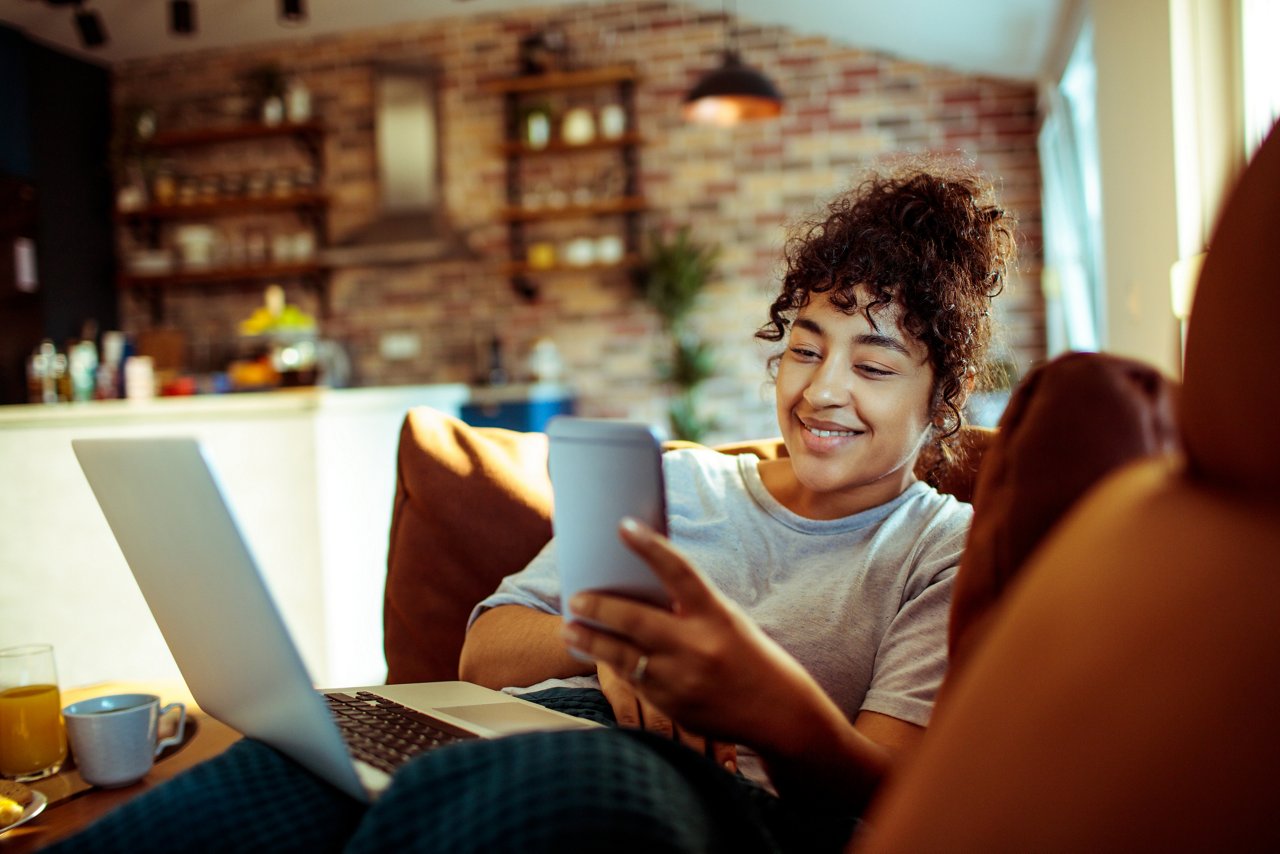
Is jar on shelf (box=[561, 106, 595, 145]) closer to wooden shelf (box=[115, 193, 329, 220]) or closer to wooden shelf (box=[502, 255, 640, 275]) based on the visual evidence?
wooden shelf (box=[502, 255, 640, 275])

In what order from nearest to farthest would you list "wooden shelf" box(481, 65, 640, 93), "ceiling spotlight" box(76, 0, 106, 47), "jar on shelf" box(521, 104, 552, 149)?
"ceiling spotlight" box(76, 0, 106, 47)
"wooden shelf" box(481, 65, 640, 93)
"jar on shelf" box(521, 104, 552, 149)

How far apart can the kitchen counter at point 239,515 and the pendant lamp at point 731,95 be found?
6.25 ft

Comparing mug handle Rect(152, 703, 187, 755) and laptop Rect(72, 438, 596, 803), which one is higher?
laptop Rect(72, 438, 596, 803)

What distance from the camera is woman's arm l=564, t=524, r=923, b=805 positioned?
29.8 inches

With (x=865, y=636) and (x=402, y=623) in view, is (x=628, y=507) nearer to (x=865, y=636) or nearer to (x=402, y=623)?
(x=865, y=636)

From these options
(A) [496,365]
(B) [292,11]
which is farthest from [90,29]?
A: (A) [496,365]

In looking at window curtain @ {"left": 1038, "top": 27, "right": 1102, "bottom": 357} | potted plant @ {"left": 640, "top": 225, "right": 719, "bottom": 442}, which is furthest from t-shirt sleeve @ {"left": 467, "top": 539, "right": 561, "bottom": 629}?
potted plant @ {"left": 640, "top": 225, "right": 719, "bottom": 442}

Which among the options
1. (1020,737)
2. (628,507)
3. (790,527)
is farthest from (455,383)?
(1020,737)

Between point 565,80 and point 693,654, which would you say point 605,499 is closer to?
point 693,654

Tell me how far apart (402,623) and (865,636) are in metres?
0.81

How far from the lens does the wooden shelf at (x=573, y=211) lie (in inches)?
214

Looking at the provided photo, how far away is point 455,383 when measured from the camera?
582 centimetres

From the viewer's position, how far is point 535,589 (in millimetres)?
1391

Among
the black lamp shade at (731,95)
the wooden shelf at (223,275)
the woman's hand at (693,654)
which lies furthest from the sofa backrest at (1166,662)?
the wooden shelf at (223,275)
